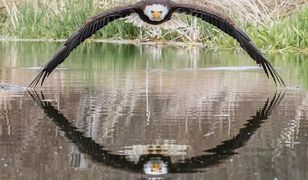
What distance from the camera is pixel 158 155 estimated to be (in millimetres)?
7016

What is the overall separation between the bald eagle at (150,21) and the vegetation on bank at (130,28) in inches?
312

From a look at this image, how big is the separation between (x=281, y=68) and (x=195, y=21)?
24.3 ft

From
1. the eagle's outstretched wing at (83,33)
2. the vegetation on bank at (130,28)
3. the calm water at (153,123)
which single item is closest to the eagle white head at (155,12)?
the eagle's outstretched wing at (83,33)

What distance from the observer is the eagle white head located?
461 inches

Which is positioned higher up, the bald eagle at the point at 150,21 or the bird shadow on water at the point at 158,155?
the bald eagle at the point at 150,21

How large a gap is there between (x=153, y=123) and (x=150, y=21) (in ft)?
11.4

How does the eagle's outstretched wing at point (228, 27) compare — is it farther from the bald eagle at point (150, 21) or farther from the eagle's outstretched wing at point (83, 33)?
the eagle's outstretched wing at point (83, 33)

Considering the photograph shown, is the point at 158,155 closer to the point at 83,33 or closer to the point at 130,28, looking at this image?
the point at 83,33

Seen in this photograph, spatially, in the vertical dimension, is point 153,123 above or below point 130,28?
below

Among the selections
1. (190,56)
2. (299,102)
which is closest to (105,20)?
(299,102)

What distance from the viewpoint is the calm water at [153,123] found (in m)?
6.56

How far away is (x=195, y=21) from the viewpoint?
22.1 m

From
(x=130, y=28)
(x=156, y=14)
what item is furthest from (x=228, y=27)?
(x=130, y=28)

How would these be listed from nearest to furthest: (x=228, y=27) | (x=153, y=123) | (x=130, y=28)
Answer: (x=153, y=123) → (x=228, y=27) → (x=130, y=28)
